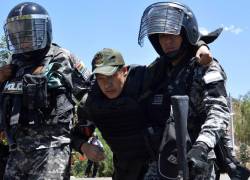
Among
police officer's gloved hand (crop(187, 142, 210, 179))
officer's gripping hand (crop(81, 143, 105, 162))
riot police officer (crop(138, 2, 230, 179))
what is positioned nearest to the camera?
police officer's gloved hand (crop(187, 142, 210, 179))

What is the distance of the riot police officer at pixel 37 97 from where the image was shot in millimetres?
4254

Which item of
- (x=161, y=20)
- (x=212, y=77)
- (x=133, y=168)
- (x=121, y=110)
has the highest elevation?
(x=161, y=20)

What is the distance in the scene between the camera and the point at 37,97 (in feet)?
13.8

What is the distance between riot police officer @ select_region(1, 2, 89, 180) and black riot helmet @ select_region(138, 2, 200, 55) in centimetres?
87

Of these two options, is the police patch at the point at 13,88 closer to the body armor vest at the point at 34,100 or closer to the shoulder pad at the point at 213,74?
the body armor vest at the point at 34,100

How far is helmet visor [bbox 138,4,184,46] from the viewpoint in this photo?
150 inches

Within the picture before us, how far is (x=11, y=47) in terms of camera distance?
4.54 m

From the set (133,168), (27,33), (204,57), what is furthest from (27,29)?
(204,57)

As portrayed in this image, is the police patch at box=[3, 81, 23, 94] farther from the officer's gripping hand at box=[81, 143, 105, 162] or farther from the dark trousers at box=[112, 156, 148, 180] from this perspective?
the dark trousers at box=[112, 156, 148, 180]

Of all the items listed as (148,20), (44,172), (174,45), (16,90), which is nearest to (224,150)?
(174,45)

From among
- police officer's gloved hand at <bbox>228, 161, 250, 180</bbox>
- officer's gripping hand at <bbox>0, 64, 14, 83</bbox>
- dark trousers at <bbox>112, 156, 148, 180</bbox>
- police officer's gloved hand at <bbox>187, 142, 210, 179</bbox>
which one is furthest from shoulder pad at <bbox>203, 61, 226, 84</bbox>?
officer's gripping hand at <bbox>0, 64, 14, 83</bbox>

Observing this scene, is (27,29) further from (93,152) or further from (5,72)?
(93,152)

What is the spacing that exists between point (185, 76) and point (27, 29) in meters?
1.49

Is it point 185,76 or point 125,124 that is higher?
point 185,76
